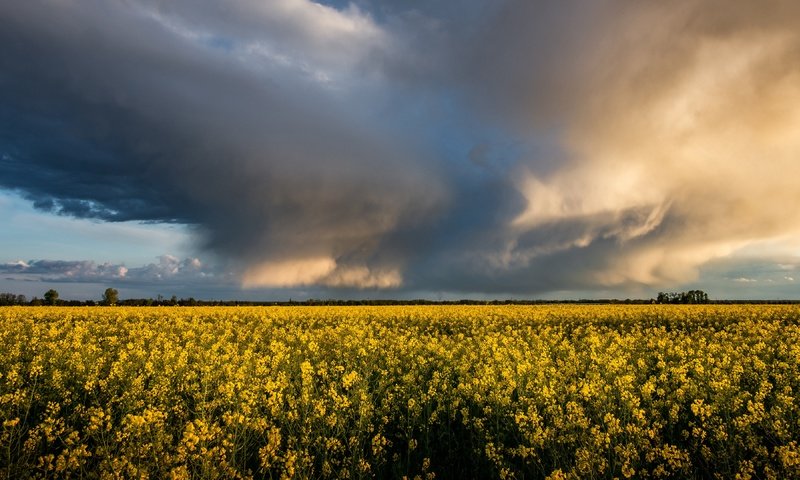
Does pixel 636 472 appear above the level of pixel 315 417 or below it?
below

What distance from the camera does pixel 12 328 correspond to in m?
18.4

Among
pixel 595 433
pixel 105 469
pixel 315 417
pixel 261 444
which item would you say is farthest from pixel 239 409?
pixel 595 433

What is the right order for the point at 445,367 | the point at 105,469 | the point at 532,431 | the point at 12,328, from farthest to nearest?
the point at 12,328, the point at 445,367, the point at 532,431, the point at 105,469

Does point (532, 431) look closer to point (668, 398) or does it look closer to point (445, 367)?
point (668, 398)

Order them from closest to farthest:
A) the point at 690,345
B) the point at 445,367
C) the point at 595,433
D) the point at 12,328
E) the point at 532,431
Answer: the point at 595,433 < the point at 532,431 < the point at 445,367 < the point at 690,345 < the point at 12,328

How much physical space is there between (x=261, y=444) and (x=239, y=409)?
0.88 meters

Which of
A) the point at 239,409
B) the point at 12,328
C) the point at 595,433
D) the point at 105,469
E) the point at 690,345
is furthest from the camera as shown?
the point at 12,328

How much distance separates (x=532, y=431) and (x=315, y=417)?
3.47 m

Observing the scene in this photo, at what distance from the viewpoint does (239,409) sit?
8078 millimetres

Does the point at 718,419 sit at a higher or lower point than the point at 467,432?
higher

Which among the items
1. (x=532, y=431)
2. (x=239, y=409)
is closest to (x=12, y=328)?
(x=239, y=409)

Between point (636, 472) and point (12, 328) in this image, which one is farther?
point (12, 328)

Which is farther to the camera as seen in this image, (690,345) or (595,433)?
(690,345)

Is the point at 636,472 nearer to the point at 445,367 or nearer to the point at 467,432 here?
the point at 467,432
